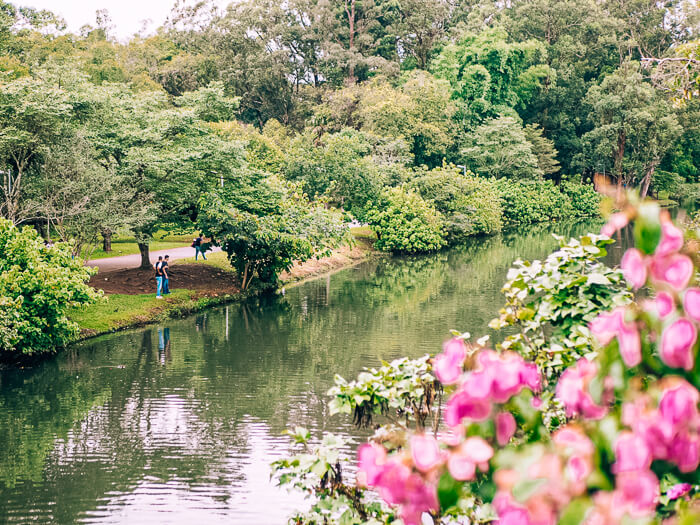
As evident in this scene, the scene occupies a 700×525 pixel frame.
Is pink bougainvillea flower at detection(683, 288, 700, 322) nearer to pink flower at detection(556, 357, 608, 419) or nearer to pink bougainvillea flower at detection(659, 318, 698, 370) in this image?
pink bougainvillea flower at detection(659, 318, 698, 370)

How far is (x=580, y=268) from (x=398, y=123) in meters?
44.6

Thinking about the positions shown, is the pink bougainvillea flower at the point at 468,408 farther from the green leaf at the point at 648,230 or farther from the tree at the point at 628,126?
the tree at the point at 628,126

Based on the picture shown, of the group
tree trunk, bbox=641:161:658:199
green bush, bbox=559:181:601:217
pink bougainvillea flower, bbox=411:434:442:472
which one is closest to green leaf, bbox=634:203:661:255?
pink bougainvillea flower, bbox=411:434:442:472

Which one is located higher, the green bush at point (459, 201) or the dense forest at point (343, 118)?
the dense forest at point (343, 118)

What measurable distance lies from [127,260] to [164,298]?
266 inches

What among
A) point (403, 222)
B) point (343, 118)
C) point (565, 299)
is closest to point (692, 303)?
point (565, 299)

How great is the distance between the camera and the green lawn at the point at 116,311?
63.4ft

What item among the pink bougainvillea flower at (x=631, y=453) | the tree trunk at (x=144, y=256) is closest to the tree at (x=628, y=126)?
the tree trunk at (x=144, y=256)

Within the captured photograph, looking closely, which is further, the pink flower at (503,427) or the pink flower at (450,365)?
→ the pink flower at (450,365)

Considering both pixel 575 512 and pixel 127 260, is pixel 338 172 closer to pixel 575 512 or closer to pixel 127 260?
pixel 127 260

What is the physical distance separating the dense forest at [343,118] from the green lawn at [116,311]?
218 centimetres

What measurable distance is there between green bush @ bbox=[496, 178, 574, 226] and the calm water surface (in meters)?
29.2

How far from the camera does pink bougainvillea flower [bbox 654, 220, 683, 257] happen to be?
6.40 ft

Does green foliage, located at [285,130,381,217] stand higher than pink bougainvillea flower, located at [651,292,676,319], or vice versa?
pink bougainvillea flower, located at [651,292,676,319]
